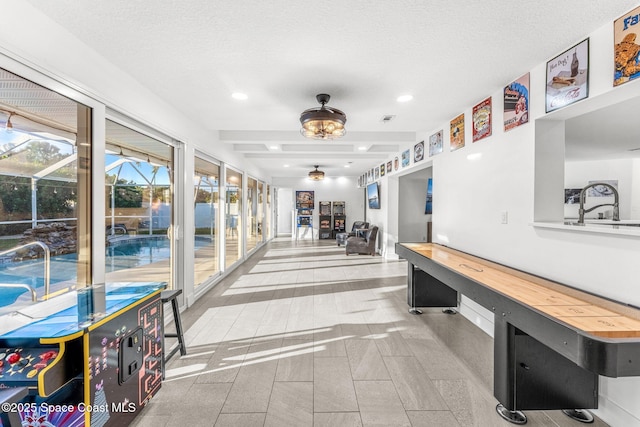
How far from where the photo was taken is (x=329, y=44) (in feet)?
7.01

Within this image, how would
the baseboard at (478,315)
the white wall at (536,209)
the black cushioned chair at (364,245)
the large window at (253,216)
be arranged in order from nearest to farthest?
the white wall at (536,209) → the baseboard at (478,315) → the black cushioned chair at (364,245) → the large window at (253,216)

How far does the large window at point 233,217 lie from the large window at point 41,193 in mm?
3664

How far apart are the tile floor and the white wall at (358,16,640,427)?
0.77 metres

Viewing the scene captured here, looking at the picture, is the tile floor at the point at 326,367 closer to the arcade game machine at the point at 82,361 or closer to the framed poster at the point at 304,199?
the arcade game machine at the point at 82,361

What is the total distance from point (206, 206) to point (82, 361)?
3.71 meters

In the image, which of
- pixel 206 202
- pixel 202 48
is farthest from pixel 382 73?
pixel 206 202

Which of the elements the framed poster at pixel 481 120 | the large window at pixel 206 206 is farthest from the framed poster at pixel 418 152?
the large window at pixel 206 206

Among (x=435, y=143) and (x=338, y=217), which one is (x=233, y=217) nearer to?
(x=435, y=143)

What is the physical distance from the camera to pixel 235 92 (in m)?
3.09

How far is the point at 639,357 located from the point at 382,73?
255cm

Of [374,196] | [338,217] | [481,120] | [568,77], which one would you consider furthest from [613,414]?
[338,217]

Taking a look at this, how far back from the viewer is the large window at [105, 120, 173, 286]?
2.88 m

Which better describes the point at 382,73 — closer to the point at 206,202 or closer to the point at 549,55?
the point at 549,55

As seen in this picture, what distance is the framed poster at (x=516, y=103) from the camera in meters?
2.63
